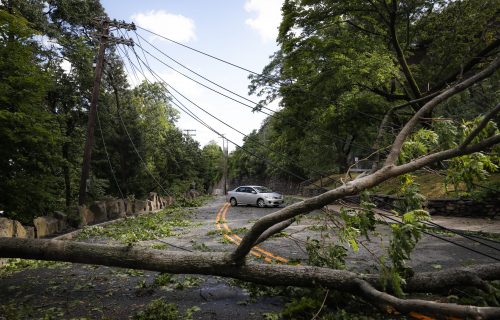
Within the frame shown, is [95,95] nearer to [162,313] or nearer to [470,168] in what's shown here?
[162,313]

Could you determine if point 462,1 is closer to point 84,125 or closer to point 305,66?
point 305,66

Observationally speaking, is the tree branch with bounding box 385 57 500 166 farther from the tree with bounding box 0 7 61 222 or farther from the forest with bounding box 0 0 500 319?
the tree with bounding box 0 7 61 222

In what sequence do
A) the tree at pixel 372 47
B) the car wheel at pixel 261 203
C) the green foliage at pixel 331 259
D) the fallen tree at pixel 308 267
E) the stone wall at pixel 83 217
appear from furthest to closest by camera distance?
the car wheel at pixel 261 203
the tree at pixel 372 47
the stone wall at pixel 83 217
the green foliage at pixel 331 259
the fallen tree at pixel 308 267

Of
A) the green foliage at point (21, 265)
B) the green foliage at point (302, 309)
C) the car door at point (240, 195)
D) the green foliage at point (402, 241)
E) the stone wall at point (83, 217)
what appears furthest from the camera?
the car door at point (240, 195)

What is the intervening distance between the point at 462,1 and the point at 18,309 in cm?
1936

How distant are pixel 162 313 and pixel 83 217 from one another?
1018cm

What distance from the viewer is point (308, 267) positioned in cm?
498

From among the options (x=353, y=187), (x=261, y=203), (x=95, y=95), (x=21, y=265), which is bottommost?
(x=21, y=265)

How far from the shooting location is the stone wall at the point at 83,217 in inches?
325

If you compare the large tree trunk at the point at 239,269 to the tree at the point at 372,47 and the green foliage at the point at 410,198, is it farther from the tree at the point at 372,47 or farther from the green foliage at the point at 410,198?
the tree at the point at 372,47

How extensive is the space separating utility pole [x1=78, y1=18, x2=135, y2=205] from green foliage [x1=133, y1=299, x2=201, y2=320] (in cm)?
1119

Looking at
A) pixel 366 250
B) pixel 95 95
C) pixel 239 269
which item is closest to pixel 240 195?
pixel 95 95

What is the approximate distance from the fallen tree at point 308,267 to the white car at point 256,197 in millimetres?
16405

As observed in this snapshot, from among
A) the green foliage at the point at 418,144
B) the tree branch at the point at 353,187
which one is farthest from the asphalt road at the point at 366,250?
the green foliage at the point at 418,144
